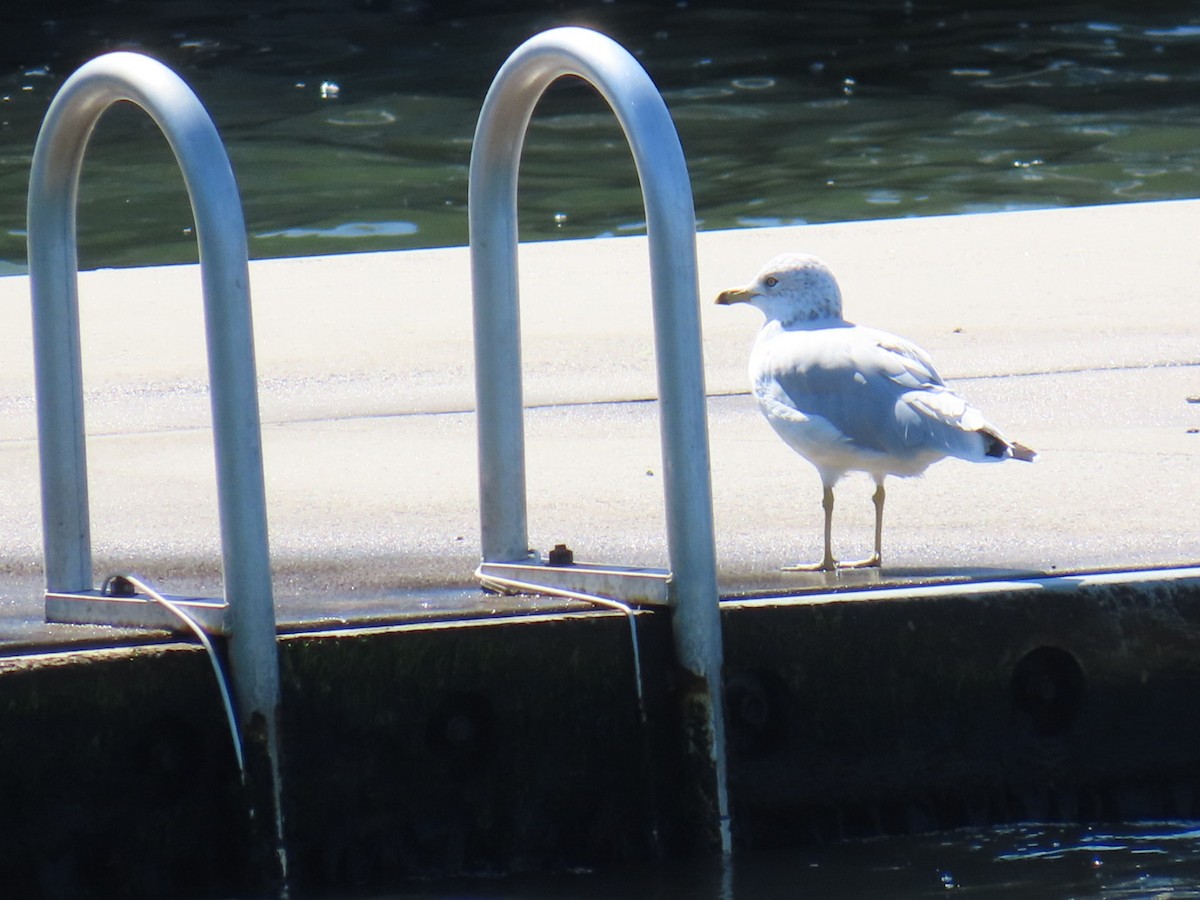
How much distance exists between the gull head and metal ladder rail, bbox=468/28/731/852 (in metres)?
1.02

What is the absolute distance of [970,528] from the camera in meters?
4.64

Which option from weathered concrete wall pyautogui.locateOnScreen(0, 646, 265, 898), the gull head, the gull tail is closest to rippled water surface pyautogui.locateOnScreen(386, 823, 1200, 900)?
weathered concrete wall pyautogui.locateOnScreen(0, 646, 265, 898)

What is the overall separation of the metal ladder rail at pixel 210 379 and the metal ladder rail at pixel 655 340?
0.63 m

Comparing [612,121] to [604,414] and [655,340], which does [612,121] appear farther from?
[655,340]

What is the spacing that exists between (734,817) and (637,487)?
5.32 feet

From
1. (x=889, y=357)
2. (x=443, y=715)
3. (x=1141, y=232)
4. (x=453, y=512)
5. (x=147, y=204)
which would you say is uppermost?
(x=147, y=204)

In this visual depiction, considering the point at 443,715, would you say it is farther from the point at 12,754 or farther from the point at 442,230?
the point at 442,230

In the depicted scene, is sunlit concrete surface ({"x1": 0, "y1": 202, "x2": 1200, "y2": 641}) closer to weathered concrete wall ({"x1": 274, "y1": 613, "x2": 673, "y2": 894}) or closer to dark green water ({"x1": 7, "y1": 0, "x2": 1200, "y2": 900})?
weathered concrete wall ({"x1": 274, "y1": 613, "x2": 673, "y2": 894})

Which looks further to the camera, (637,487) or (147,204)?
(147,204)

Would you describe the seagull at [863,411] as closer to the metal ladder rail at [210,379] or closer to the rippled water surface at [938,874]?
the rippled water surface at [938,874]

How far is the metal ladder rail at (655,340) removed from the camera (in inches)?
132

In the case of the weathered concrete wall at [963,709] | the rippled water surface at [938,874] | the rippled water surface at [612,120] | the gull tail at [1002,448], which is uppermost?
the rippled water surface at [612,120]

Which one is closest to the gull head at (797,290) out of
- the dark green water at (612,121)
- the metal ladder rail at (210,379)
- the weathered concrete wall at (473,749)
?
the weathered concrete wall at (473,749)

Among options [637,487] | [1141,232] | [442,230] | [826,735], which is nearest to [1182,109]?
[442,230]
